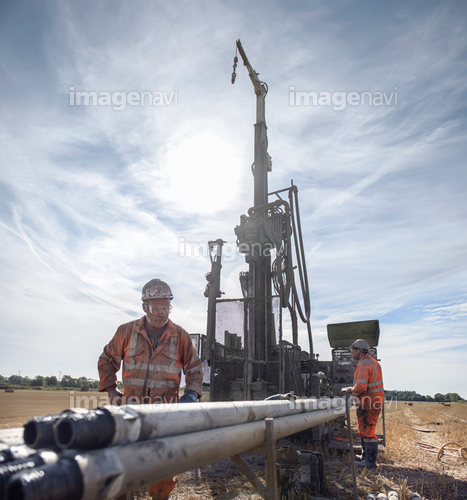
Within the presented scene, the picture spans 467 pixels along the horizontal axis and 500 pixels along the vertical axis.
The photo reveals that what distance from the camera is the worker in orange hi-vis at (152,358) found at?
3324 millimetres

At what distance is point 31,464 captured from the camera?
124 centimetres

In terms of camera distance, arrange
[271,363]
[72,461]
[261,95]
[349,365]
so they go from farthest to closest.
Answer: [261,95]
[349,365]
[271,363]
[72,461]

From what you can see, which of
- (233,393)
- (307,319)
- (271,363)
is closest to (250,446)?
(233,393)

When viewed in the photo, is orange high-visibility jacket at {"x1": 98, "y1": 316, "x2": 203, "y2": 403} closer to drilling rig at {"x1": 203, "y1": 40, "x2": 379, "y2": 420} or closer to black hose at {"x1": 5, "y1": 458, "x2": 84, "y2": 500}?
black hose at {"x1": 5, "y1": 458, "x2": 84, "y2": 500}

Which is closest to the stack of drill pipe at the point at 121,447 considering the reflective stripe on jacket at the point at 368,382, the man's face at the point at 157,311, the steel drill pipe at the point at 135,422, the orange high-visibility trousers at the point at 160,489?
the steel drill pipe at the point at 135,422

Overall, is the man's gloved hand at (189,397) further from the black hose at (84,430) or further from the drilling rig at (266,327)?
the drilling rig at (266,327)

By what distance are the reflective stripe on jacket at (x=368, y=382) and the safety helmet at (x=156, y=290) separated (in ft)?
12.5

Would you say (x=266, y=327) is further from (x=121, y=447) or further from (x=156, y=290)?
(x=121, y=447)

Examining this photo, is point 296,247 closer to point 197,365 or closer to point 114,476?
point 197,365

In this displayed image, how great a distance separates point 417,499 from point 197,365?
308 cm

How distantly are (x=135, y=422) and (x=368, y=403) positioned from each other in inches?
211

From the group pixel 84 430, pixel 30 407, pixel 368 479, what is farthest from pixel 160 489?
pixel 30 407

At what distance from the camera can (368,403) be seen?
229 inches

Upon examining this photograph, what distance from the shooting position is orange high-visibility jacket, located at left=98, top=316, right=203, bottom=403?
10.9 feet
